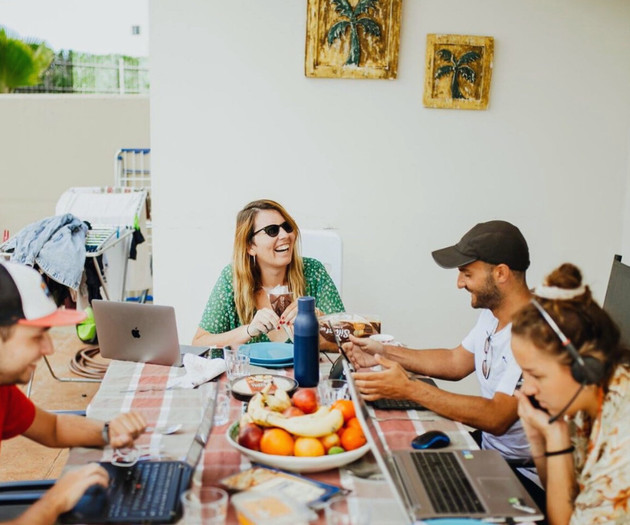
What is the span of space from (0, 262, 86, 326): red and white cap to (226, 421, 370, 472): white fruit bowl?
1.93ft

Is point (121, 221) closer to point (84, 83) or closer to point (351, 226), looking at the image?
point (351, 226)

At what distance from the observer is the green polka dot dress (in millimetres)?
3188

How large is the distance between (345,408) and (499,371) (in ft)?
2.75

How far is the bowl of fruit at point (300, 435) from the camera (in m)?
1.80

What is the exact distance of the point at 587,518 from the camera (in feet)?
5.52

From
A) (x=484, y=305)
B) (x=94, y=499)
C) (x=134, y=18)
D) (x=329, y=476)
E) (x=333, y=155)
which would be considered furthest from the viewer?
(x=134, y=18)

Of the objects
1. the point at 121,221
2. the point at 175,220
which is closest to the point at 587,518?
the point at 175,220

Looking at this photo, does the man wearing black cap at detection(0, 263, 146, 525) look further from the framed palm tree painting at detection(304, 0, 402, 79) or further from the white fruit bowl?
the framed palm tree painting at detection(304, 0, 402, 79)

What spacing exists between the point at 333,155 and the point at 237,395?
7.17ft

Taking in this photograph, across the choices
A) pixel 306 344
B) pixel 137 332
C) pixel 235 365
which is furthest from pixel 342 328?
pixel 137 332

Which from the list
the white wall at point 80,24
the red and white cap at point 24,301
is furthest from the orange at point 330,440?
the white wall at point 80,24

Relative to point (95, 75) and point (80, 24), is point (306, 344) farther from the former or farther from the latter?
point (80, 24)

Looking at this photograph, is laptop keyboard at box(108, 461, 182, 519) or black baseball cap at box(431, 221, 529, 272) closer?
laptop keyboard at box(108, 461, 182, 519)

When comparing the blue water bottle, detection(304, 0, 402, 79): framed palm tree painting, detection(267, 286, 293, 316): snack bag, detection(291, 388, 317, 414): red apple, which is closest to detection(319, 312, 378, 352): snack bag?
detection(267, 286, 293, 316): snack bag
